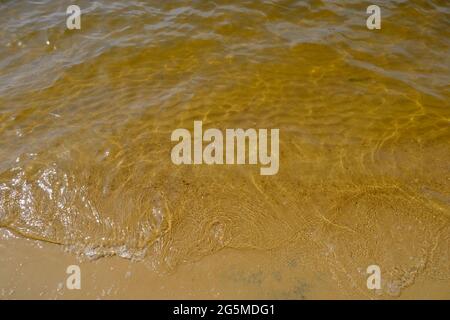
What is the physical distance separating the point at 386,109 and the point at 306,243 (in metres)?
2.23

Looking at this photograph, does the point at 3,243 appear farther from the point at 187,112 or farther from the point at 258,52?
the point at 258,52

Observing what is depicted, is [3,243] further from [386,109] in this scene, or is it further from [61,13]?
[61,13]

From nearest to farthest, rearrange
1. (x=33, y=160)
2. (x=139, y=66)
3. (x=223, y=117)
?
(x=33, y=160), (x=223, y=117), (x=139, y=66)

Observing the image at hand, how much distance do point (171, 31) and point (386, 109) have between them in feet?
11.3

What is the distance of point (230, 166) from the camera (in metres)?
4.01

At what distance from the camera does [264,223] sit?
3463 mm

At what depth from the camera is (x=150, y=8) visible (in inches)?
266

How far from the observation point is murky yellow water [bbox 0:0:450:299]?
3.14 m

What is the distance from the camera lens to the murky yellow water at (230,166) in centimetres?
314

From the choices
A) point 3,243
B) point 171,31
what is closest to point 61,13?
point 171,31

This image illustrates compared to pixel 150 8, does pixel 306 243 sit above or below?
below
